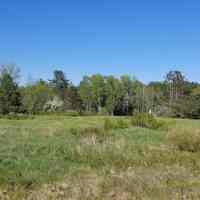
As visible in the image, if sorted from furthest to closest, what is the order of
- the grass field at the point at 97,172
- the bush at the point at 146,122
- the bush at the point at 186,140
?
1. the bush at the point at 146,122
2. the bush at the point at 186,140
3. the grass field at the point at 97,172

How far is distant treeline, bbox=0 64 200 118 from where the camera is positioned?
180 ft

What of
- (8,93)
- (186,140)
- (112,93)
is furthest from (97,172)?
(112,93)

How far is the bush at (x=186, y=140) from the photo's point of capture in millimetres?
12648

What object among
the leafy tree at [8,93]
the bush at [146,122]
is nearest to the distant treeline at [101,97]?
the leafy tree at [8,93]

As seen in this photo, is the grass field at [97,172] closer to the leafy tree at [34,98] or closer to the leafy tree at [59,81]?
the leafy tree at [34,98]

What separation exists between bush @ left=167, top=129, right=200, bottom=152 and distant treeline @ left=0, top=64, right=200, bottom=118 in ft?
135

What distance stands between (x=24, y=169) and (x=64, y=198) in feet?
8.12

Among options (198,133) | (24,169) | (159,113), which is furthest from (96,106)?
(24,169)

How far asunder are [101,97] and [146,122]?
45.1m

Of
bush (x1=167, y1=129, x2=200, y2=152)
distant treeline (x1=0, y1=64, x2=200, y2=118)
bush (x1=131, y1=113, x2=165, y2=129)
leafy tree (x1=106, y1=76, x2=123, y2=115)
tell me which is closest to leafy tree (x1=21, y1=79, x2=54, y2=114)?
distant treeline (x1=0, y1=64, x2=200, y2=118)

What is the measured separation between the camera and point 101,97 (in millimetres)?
69688

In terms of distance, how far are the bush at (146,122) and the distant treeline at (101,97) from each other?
100ft

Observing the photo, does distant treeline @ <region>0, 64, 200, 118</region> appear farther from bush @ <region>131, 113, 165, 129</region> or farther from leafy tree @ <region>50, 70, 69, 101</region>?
bush @ <region>131, 113, 165, 129</region>

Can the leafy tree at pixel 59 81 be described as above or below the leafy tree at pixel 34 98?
above
